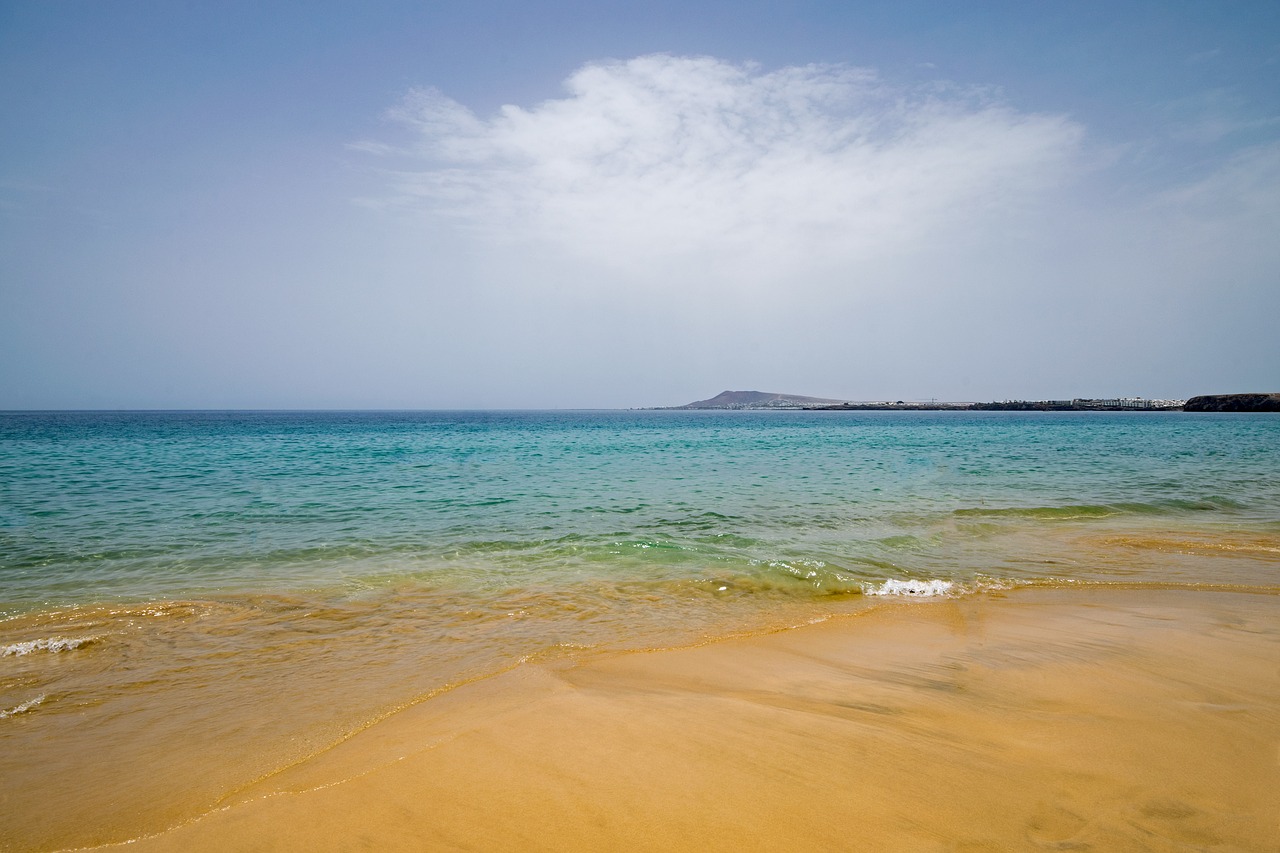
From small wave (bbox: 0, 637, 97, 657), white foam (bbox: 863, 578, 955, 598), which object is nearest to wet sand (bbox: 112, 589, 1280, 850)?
white foam (bbox: 863, 578, 955, 598)

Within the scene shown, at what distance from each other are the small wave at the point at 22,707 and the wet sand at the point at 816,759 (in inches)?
92.3

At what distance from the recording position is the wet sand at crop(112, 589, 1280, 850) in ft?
8.40

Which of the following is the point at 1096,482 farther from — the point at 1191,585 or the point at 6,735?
the point at 6,735

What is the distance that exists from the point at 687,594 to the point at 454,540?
473cm

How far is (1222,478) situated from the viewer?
17438 millimetres

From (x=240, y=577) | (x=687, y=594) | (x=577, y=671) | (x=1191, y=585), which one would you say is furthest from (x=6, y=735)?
(x=1191, y=585)

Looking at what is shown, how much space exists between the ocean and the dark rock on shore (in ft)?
380

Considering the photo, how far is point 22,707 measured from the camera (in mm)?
3990

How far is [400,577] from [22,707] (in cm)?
383

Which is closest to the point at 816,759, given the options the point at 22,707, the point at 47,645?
the point at 22,707

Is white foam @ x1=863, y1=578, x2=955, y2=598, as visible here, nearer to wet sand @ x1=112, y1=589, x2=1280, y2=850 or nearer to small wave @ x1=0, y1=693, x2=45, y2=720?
wet sand @ x1=112, y1=589, x2=1280, y2=850

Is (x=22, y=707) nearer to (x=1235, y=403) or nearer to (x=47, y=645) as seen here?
(x=47, y=645)

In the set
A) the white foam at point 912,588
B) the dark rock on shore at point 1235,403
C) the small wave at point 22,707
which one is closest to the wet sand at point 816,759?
the white foam at point 912,588

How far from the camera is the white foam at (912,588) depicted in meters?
6.98
